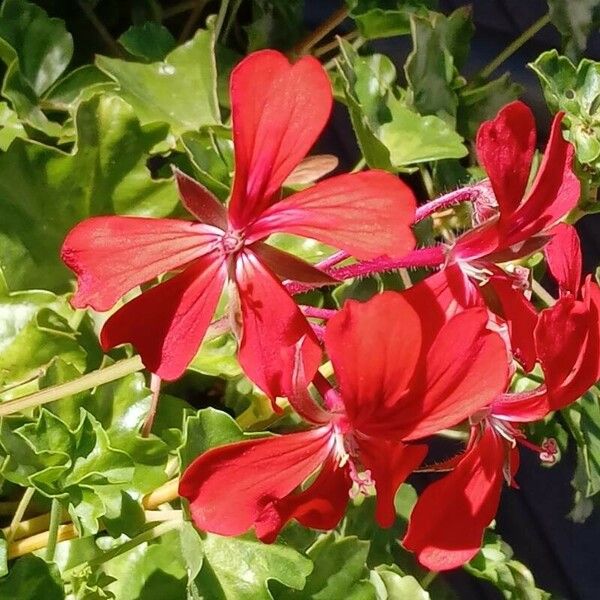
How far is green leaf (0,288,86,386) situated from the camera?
80 cm

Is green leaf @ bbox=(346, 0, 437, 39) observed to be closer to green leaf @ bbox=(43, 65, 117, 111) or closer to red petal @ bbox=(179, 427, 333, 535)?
green leaf @ bbox=(43, 65, 117, 111)

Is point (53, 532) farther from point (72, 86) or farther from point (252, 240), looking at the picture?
point (72, 86)

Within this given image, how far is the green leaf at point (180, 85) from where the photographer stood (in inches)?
36.8

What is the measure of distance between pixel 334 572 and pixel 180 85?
496 mm

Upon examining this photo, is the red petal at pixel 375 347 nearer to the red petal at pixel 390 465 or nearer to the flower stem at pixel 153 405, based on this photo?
the red petal at pixel 390 465

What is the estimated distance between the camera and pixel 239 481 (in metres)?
0.55

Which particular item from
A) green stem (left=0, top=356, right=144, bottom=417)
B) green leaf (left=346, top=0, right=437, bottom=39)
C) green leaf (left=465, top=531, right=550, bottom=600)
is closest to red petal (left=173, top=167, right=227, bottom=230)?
green stem (left=0, top=356, right=144, bottom=417)

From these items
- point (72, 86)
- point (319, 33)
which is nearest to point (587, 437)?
point (319, 33)

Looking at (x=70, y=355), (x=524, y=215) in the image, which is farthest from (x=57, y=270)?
(x=524, y=215)

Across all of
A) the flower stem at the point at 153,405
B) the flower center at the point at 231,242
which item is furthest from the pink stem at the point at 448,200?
the flower stem at the point at 153,405

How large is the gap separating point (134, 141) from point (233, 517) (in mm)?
416

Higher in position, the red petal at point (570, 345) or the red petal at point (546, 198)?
the red petal at point (546, 198)

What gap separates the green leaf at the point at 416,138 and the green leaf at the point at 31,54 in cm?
33

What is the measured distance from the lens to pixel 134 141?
849 mm
